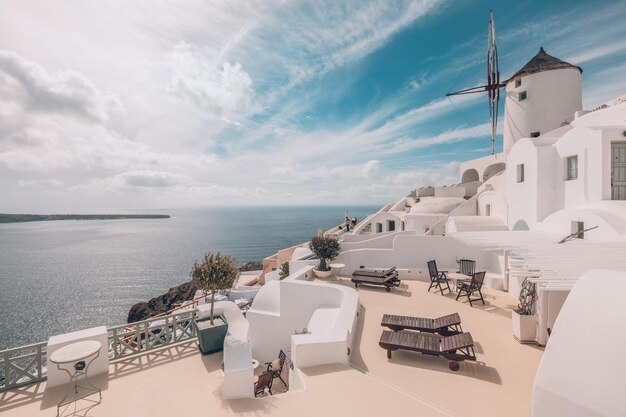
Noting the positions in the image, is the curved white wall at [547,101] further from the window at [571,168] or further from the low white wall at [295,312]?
the low white wall at [295,312]

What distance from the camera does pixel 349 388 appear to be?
543cm

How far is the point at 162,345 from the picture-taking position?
328 inches

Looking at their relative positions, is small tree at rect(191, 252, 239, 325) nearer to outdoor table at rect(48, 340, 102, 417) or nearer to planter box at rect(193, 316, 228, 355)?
planter box at rect(193, 316, 228, 355)

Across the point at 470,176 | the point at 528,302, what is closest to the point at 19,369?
the point at 528,302

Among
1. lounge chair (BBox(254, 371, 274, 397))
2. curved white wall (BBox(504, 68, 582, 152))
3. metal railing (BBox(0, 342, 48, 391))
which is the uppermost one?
curved white wall (BBox(504, 68, 582, 152))

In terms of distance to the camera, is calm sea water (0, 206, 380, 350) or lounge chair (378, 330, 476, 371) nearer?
lounge chair (378, 330, 476, 371)

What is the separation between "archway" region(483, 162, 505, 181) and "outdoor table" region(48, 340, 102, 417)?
3720cm

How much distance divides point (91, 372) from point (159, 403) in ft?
7.49

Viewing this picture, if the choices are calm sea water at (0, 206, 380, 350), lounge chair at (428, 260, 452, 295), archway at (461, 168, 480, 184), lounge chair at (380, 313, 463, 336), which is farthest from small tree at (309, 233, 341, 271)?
calm sea water at (0, 206, 380, 350)

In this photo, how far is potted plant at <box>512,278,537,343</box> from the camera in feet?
25.1

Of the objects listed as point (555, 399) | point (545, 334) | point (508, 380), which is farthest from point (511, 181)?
point (555, 399)

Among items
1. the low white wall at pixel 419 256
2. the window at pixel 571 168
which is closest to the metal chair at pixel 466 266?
the low white wall at pixel 419 256

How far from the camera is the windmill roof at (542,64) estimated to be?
29609mm

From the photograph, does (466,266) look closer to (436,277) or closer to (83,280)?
(436,277)
